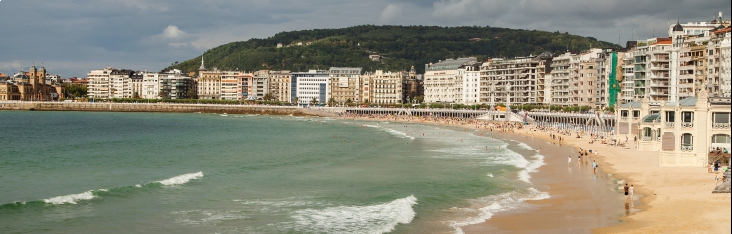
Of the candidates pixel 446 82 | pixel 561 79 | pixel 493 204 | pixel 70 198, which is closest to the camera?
pixel 493 204

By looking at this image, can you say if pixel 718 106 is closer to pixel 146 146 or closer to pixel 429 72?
pixel 146 146

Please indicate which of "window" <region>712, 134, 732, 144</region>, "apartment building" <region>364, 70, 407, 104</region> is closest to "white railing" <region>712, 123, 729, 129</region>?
"window" <region>712, 134, 732, 144</region>

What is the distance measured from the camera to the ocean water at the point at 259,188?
85.5 feet

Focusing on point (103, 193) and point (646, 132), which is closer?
point (103, 193)

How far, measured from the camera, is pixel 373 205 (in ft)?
98.0

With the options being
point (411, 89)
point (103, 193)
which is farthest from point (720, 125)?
point (411, 89)

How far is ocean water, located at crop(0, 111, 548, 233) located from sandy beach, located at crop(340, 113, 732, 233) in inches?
55.7

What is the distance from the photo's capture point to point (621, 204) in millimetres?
29125

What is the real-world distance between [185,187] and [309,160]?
16492mm

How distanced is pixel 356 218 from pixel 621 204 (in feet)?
34.7

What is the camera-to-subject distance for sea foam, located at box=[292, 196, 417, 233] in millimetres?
24922

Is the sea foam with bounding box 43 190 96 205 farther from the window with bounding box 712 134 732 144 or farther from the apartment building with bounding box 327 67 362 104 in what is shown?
the apartment building with bounding box 327 67 362 104

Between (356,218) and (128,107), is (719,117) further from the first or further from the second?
(128,107)

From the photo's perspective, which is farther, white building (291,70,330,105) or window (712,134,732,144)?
white building (291,70,330,105)
